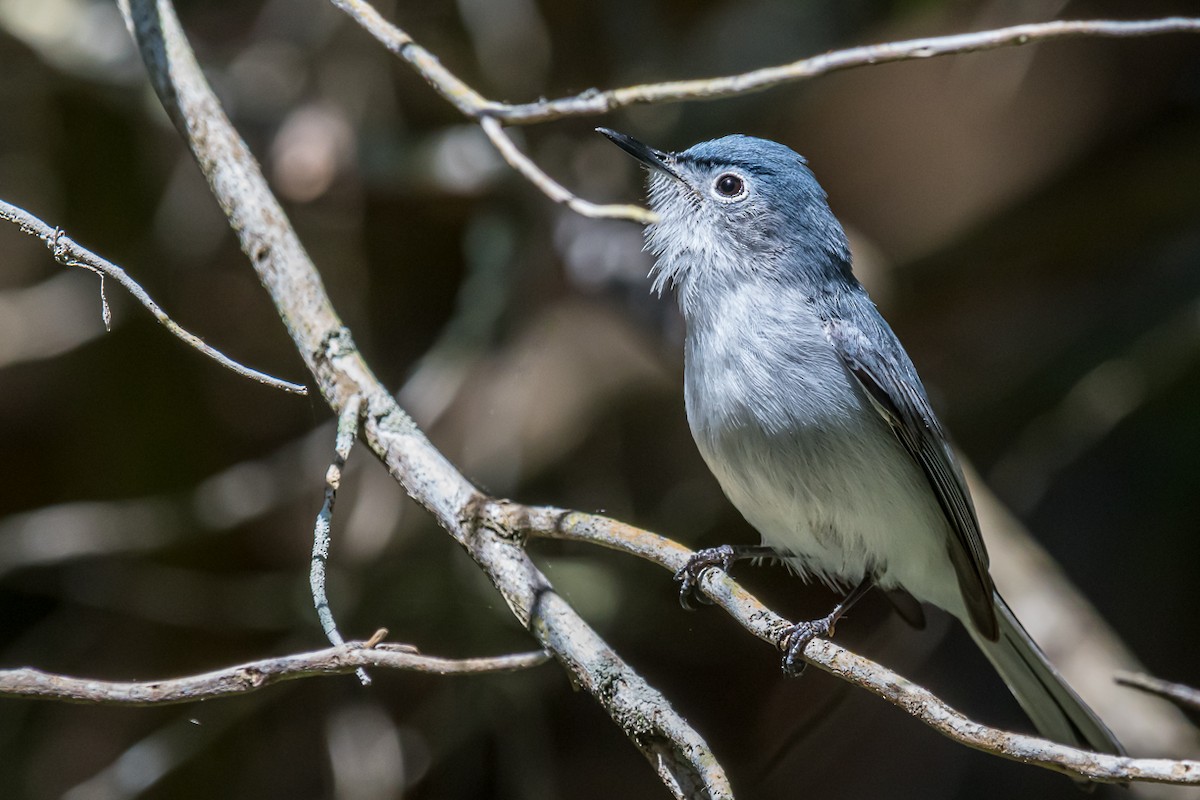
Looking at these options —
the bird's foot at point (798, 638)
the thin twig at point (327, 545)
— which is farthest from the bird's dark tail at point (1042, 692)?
the thin twig at point (327, 545)

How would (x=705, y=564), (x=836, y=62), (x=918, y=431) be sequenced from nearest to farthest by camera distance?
(x=836, y=62) → (x=705, y=564) → (x=918, y=431)

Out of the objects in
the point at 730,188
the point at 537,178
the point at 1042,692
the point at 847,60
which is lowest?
the point at 1042,692

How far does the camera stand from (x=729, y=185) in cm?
285

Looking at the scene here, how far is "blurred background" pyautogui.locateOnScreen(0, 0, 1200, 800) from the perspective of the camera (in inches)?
A: 140

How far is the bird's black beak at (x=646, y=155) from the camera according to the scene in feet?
9.16

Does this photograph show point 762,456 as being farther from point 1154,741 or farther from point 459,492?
point 1154,741

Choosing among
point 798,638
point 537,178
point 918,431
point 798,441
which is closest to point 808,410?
point 798,441

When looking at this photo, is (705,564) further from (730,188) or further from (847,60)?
(847,60)

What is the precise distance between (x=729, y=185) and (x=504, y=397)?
54.1 inches

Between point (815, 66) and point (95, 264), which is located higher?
point (95, 264)

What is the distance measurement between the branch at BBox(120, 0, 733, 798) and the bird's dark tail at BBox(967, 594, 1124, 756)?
1363 millimetres

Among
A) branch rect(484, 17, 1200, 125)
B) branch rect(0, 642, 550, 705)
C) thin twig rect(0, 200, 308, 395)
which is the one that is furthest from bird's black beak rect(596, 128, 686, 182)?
branch rect(0, 642, 550, 705)

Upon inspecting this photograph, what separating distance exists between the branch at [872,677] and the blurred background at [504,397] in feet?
5.15

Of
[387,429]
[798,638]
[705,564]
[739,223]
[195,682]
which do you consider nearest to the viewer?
[195,682]
